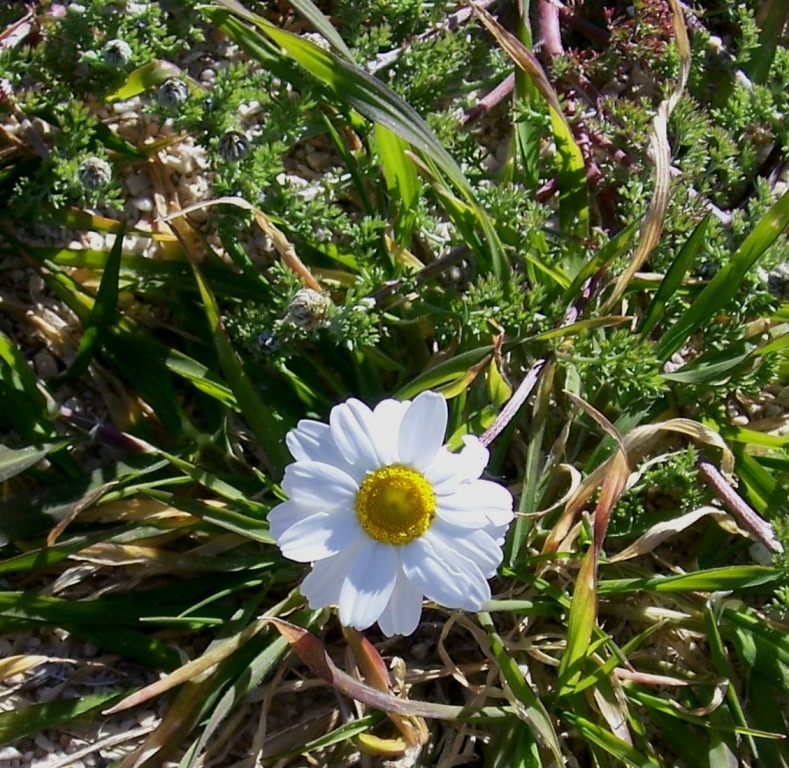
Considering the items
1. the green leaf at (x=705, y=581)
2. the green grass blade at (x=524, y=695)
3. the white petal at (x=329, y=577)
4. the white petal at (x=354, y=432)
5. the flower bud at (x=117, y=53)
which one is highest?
the flower bud at (x=117, y=53)

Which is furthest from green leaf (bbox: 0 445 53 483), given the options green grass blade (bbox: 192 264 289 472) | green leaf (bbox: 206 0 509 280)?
green leaf (bbox: 206 0 509 280)

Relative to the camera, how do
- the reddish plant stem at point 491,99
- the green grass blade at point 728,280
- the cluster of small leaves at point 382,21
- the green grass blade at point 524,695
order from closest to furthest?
the green grass blade at point 524,695
the green grass blade at point 728,280
the cluster of small leaves at point 382,21
the reddish plant stem at point 491,99

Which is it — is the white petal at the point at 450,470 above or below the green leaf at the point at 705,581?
above

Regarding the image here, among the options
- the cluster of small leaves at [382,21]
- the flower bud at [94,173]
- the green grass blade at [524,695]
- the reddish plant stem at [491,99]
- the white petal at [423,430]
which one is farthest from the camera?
the reddish plant stem at [491,99]

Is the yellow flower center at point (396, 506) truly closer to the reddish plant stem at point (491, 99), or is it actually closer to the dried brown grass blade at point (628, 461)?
the dried brown grass blade at point (628, 461)

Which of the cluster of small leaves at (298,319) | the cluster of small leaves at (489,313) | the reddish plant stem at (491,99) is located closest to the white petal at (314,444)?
the cluster of small leaves at (298,319)

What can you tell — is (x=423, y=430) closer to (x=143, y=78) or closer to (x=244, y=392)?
(x=244, y=392)

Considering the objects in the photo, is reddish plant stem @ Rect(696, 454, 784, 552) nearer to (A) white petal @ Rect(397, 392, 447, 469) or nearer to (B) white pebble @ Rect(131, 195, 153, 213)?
(A) white petal @ Rect(397, 392, 447, 469)
